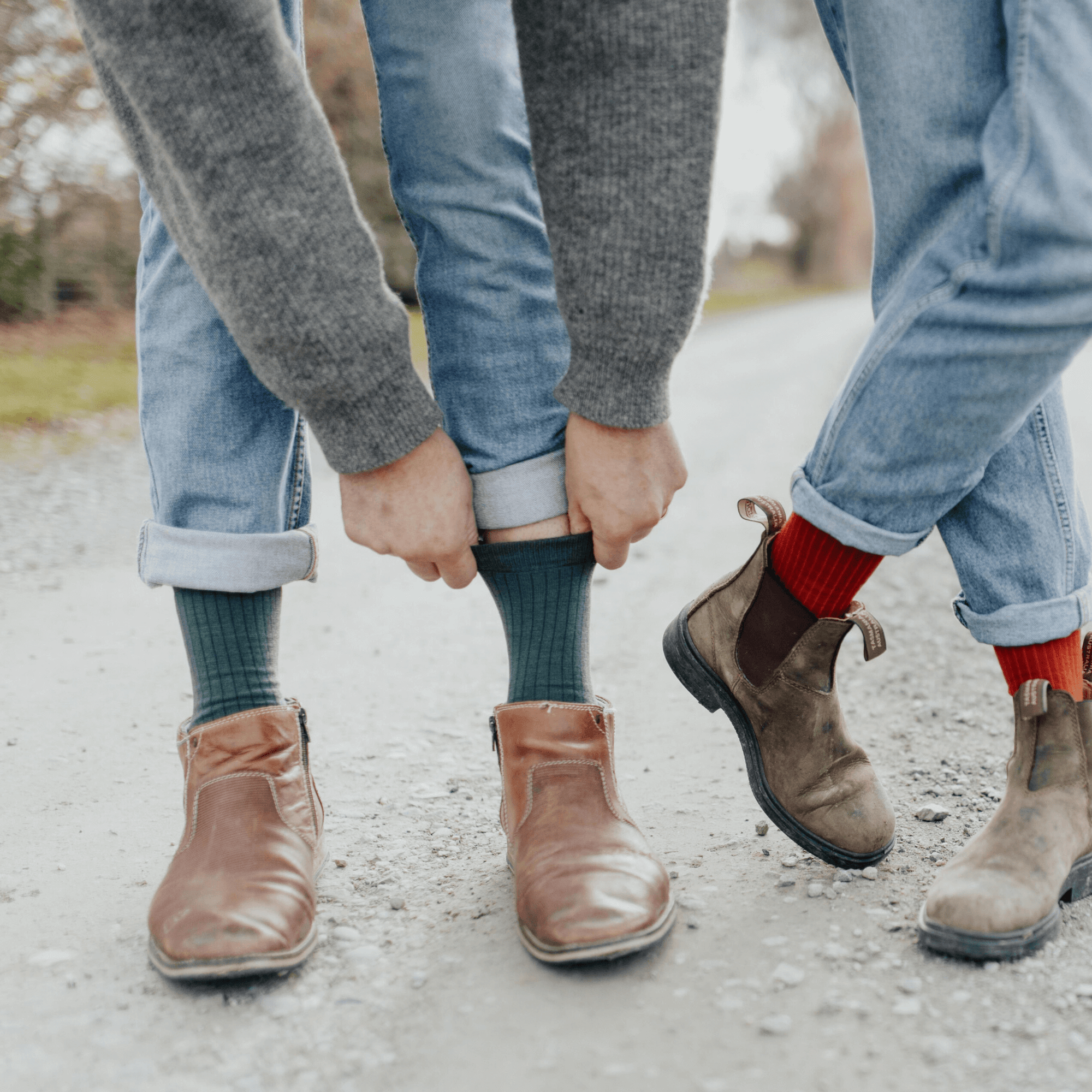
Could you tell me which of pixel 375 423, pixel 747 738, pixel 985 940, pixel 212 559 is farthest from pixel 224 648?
pixel 985 940

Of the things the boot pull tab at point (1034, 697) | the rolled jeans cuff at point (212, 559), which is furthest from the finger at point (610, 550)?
the boot pull tab at point (1034, 697)

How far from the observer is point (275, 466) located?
1.28 metres

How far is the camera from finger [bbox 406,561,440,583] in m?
1.23

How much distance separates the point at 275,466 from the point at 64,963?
604 mm

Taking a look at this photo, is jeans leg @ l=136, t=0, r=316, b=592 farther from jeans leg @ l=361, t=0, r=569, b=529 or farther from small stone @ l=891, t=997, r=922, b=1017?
small stone @ l=891, t=997, r=922, b=1017

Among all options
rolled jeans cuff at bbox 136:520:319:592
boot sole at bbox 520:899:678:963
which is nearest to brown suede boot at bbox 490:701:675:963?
boot sole at bbox 520:899:678:963

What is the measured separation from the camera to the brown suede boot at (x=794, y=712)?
1271 mm

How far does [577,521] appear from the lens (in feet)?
4.18

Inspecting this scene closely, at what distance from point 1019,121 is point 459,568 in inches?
30.1

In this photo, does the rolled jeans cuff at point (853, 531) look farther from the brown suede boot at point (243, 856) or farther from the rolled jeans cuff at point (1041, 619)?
the brown suede boot at point (243, 856)

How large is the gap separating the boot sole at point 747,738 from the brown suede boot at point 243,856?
1.72ft

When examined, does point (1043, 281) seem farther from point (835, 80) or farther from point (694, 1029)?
point (835, 80)

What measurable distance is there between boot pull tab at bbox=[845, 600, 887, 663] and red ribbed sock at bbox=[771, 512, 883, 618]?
0.6 inches

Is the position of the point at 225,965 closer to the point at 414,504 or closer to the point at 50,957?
the point at 50,957
